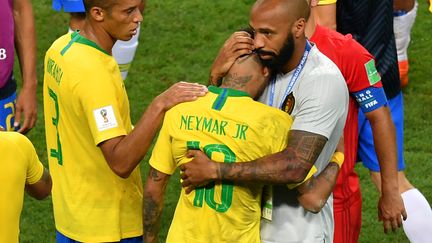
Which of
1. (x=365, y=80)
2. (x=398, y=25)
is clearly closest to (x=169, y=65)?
(x=398, y=25)

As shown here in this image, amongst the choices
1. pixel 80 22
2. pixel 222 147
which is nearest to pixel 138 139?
pixel 222 147

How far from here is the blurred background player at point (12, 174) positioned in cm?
399

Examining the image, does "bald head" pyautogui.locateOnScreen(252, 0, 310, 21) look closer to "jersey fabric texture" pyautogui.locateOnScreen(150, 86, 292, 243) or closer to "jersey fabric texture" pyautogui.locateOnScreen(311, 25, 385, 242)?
"jersey fabric texture" pyautogui.locateOnScreen(150, 86, 292, 243)

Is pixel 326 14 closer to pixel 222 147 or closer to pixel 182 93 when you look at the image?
pixel 182 93

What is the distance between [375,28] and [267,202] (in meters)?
1.83

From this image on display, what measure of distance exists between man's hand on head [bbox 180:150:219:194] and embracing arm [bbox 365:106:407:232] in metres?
1.15

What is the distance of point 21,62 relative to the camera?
5.68 metres

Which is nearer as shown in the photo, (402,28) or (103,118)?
(103,118)

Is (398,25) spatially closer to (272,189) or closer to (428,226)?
(428,226)

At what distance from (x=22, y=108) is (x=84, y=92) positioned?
116cm

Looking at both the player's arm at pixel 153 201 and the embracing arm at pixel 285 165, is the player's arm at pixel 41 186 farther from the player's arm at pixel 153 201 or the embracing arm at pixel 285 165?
the embracing arm at pixel 285 165

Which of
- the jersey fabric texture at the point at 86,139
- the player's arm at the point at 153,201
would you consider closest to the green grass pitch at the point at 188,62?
the jersey fabric texture at the point at 86,139

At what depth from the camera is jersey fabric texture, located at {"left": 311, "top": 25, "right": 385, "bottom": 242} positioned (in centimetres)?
490

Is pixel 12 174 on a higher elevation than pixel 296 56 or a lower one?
lower
